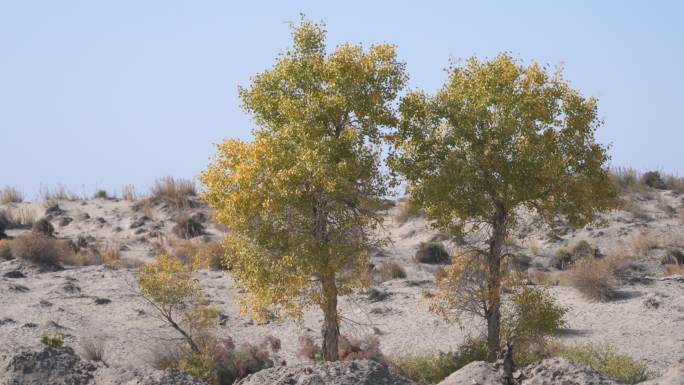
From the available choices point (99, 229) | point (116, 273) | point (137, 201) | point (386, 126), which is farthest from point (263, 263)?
point (137, 201)

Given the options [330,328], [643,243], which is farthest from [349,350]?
[643,243]

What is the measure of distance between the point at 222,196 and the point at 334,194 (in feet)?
6.63

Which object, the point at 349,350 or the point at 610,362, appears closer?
the point at 610,362

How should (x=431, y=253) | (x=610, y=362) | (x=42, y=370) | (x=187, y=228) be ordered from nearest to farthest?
(x=42, y=370) < (x=610, y=362) < (x=431, y=253) < (x=187, y=228)

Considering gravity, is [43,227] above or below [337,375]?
above

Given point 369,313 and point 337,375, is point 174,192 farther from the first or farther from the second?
point 337,375

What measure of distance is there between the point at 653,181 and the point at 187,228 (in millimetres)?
19715

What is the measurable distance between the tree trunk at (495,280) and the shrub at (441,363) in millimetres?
792

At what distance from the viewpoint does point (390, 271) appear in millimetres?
31797

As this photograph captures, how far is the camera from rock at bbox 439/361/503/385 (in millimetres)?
13384

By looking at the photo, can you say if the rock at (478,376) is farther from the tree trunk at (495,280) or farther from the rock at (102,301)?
the rock at (102,301)

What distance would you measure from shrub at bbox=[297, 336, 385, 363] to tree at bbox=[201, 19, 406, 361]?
6.37ft

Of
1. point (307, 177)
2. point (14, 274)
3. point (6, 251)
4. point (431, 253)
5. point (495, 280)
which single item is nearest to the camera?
point (307, 177)

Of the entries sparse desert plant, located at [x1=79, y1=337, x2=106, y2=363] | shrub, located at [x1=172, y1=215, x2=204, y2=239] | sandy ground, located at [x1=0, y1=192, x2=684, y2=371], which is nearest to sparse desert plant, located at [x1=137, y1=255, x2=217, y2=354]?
sandy ground, located at [x1=0, y1=192, x2=684, y2=371]
